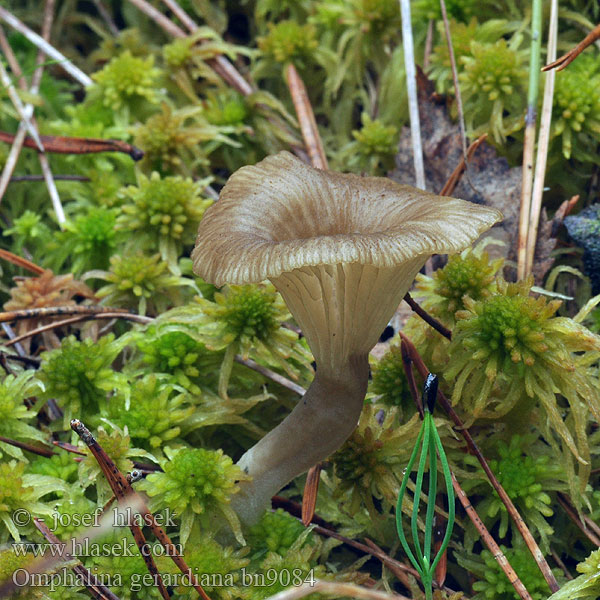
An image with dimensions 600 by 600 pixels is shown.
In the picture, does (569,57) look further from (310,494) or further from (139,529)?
(139,529)

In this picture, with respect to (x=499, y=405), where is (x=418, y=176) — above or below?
above

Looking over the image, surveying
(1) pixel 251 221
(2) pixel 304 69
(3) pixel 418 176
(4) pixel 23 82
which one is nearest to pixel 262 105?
(2) pixel 304 69

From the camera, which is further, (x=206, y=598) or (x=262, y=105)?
(x=262, y=105)

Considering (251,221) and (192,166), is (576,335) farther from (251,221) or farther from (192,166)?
(192,166)

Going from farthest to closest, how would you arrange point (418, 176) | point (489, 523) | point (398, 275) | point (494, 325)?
point (418, 176)
point (489, 523)
point (494, 325)
point (398, 275)

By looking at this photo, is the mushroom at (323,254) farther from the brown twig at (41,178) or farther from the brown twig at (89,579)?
the brown twig at (41,178)

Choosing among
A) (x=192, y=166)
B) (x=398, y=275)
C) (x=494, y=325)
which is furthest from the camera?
(x=192, y=166)

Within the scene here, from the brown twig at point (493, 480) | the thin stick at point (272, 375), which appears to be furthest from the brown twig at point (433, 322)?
the thin stick at point (272, 375)
